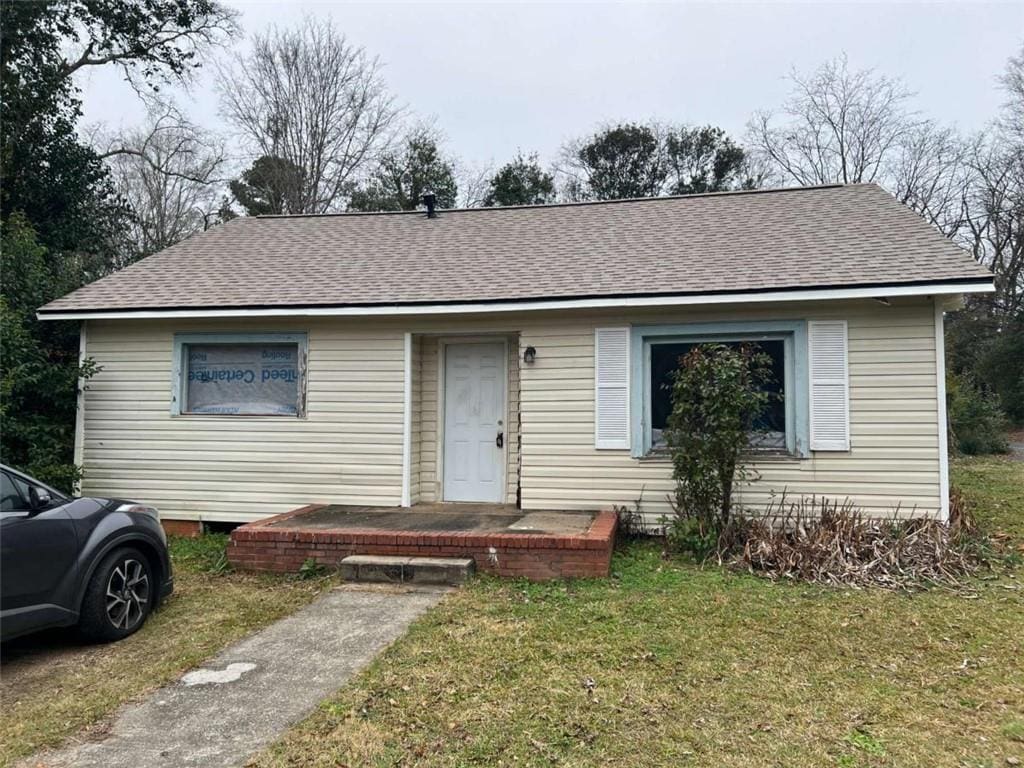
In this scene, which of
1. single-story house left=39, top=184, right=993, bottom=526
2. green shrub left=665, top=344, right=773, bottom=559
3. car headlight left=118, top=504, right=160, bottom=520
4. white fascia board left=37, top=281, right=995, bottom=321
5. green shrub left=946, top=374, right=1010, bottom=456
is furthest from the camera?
green shrub left=946, top=374, right=1010, bottom=456

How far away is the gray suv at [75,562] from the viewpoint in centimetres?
373

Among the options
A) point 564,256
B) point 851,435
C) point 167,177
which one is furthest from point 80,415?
point 167,177

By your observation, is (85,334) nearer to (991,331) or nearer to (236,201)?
(236,201)

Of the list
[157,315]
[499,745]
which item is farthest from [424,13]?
[499,745]

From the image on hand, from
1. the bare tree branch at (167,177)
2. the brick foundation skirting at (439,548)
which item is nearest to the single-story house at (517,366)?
the brick foundation skirting at (439,548)

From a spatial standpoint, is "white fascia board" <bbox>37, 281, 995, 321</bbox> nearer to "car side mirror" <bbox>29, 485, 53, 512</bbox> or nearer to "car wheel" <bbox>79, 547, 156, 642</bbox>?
"car wheel" <bbox>79, 547, 156, 642</bbox>

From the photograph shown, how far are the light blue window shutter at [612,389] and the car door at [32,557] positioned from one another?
477 cm

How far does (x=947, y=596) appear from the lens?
5.12m

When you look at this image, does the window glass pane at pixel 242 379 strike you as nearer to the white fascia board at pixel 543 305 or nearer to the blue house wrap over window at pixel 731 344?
the white fascia board at pixel 543 305

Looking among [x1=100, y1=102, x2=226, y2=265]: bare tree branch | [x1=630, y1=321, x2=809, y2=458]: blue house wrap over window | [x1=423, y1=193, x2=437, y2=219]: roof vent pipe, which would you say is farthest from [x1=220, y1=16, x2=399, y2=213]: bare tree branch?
[x1=630, y1=321, x2=809, y2=458]: blue house wrap over window

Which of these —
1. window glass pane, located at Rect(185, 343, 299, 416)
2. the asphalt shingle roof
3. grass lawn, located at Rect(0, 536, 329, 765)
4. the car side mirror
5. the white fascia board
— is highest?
the asphalt shingle roof

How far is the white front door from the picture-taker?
7906 mm

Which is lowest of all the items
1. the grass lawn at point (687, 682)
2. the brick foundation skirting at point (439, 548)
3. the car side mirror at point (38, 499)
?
the grass lawn at point (687, 682)

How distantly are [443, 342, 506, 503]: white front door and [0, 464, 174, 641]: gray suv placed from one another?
3.62 meters
